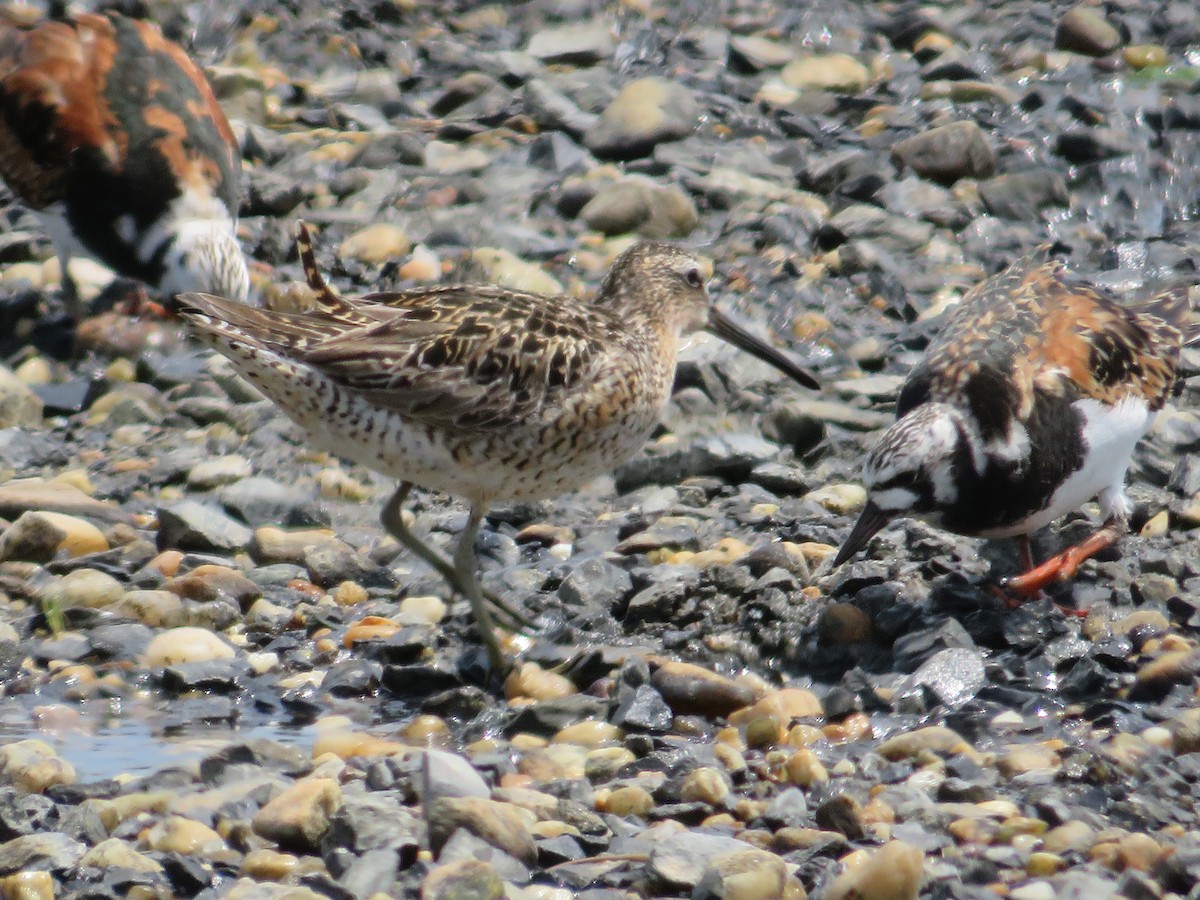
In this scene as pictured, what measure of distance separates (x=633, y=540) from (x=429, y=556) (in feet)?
3.18

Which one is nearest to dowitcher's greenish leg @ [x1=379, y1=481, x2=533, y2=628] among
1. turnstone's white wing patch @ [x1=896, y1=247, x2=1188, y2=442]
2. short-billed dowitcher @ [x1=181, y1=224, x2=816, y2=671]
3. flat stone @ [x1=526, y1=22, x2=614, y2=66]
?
short-billed dowitcher @ [x1=181, y1=224, x2=816, y2=671]

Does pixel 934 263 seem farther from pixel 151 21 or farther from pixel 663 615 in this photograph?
pixel 151 21

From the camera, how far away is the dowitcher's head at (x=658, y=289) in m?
7.31

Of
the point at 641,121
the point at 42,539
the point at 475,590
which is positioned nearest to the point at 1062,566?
the point at 475,590

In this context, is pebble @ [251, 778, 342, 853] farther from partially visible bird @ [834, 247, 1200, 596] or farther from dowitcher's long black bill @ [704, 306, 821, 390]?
dowitcher's long black bill @ [704, 306, 821, 390]

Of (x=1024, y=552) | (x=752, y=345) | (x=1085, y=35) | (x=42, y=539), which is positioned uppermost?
(x=1085, y=35)

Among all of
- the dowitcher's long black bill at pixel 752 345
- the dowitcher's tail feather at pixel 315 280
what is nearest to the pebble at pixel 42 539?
the dowitcher's tail feather at pixel 315 280

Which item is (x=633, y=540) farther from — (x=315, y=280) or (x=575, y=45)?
(x=575, y=45)

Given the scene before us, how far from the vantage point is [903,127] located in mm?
11273

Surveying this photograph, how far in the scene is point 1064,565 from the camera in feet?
21.1

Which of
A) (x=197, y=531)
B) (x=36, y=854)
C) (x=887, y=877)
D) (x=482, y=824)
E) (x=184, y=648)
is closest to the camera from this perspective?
(x=887, y=877)

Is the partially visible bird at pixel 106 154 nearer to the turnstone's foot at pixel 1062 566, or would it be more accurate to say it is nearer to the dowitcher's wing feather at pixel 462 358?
the dowitcher's wing feather at pixel 462 358

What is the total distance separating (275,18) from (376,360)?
7.79m

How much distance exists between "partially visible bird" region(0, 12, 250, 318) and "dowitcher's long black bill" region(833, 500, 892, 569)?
482 centimetres
